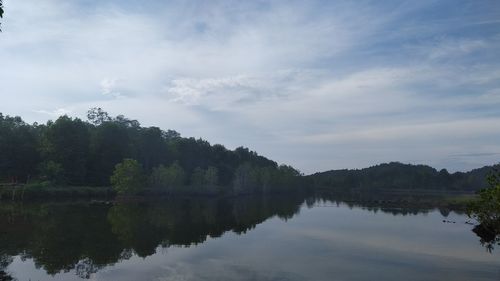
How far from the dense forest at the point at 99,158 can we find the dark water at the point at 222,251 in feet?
112

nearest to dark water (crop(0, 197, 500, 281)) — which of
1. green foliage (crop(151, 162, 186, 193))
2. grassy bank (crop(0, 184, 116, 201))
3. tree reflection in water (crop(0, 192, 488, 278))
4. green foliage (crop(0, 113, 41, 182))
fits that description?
tree reflection in water (crop(0, 192, 488, 278))

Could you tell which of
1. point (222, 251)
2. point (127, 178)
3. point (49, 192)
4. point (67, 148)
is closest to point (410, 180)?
point (127, 178)

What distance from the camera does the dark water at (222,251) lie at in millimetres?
20875

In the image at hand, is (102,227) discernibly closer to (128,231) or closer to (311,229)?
(128,231)

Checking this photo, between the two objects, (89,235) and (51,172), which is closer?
(89,235)

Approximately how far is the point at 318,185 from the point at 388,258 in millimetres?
168175

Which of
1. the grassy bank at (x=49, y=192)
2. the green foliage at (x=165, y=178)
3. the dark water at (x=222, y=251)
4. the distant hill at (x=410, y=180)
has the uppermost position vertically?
the distant hill at (x=410, y=180)

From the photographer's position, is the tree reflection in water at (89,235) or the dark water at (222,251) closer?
the dark water at (222,251)

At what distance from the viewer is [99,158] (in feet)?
312

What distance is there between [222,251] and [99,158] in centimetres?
7524

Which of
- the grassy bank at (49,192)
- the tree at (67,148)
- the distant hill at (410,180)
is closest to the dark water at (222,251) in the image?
the grassy bank at (49,192)

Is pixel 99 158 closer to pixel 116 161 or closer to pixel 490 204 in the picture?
pixel 116 161

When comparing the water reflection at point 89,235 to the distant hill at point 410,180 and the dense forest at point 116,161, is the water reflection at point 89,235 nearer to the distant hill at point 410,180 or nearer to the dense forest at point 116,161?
the dense forest at point 116,161

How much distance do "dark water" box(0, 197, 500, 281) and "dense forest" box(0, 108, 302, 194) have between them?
3414cm
